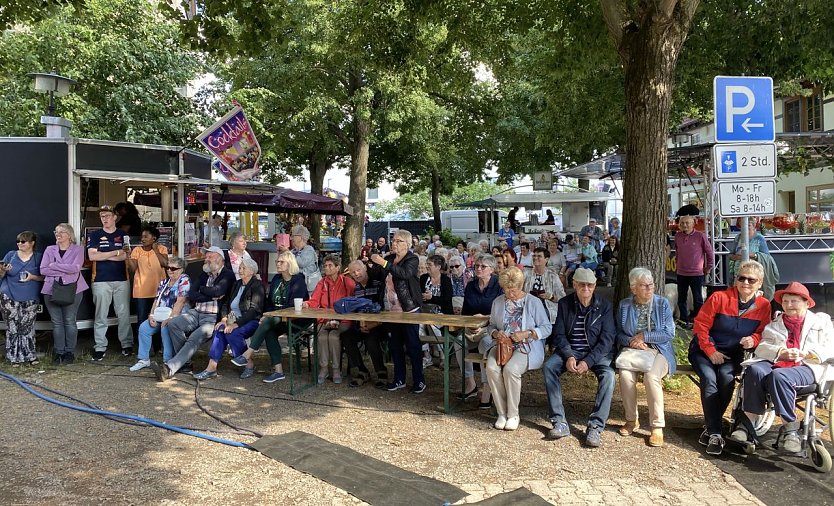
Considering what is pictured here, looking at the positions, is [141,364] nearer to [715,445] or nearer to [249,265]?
[249,265]

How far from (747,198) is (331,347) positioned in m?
4.26

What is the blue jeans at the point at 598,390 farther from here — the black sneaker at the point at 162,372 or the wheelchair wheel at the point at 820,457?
the black sneaker at the point at 162,372

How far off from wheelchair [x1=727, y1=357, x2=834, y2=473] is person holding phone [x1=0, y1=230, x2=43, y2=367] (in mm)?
7471

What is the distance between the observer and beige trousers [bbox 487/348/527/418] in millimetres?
5426

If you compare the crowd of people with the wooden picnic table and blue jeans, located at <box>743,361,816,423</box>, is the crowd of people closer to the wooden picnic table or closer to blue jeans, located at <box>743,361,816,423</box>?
blue jeans, located at <box>743,361,816,423</box>

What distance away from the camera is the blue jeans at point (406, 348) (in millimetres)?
6461

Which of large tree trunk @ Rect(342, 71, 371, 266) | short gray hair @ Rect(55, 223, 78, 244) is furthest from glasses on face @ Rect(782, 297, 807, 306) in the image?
large tree trunk @ Rect(342, 71, 371, 266)

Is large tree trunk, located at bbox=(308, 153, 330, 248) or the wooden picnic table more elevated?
large tree trunk, located at bbox=(308, 153, 330, 248)

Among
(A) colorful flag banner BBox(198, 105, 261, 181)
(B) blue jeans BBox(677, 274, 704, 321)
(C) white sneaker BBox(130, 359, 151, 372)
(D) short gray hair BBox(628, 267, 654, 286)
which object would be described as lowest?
(C) white sneaker BBox(130, 359, 151, 372)

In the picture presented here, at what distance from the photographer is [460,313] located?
24.2 feet

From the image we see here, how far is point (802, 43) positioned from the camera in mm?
10898

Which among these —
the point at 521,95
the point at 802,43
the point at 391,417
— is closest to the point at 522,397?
the point at 391,417

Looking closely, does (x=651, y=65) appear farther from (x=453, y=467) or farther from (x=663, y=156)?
(x=453, y=467)

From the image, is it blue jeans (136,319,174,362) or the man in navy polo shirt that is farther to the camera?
the man in navy polo shirt
